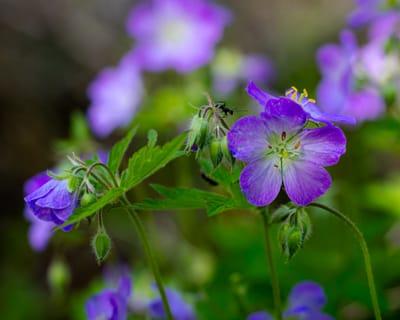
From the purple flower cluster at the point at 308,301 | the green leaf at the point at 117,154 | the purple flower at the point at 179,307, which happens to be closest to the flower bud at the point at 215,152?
the green leaf at the point at 117,154

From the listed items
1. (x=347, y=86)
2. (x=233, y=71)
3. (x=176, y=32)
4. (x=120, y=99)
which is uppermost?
(x=176, y=32)

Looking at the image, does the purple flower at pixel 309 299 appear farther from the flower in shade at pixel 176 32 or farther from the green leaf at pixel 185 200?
the flower in shade at pixel 176 32

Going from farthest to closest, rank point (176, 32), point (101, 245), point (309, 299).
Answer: point (176, 32) < point (309, 299) < point (101, 245)

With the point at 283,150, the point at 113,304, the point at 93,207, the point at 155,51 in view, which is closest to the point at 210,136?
the point at 283,150

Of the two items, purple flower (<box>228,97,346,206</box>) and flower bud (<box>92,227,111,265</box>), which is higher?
purple flower (<box>228,97,346,206</box>)

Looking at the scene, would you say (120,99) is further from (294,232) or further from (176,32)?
(294,232)

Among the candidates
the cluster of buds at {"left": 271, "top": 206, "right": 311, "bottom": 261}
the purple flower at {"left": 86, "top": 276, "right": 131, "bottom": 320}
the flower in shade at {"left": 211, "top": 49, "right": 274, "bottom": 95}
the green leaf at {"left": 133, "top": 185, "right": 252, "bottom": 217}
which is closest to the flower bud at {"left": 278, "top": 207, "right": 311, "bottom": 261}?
the cluster of buds at {"left": 271, "top": 206, "right": 311, "bottom": 261}

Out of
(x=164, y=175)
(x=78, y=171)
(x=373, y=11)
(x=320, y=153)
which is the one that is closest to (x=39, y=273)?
(x=164, y=175)

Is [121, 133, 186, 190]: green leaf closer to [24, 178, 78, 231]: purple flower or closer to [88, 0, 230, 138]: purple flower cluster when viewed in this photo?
[24, 178, 78, 231]: purple flower
